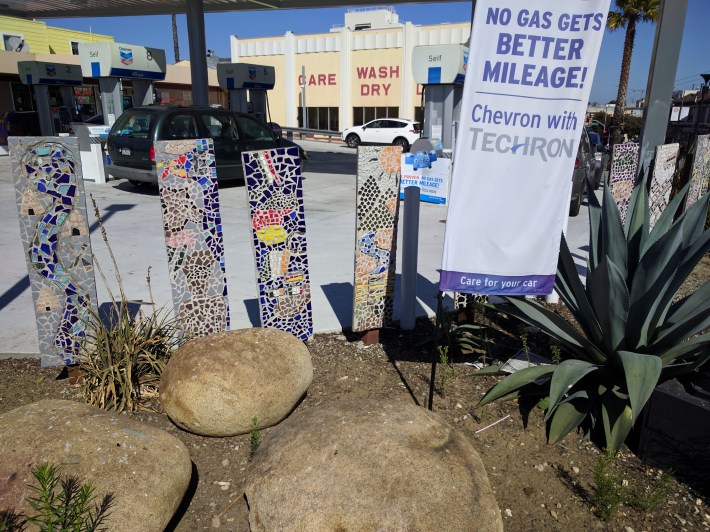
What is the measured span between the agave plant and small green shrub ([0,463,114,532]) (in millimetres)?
2326

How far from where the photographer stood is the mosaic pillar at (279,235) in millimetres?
4195

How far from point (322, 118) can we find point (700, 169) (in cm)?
3447

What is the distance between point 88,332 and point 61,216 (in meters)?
0.88

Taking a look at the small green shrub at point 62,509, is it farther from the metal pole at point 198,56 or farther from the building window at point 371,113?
the building window at point 371,113

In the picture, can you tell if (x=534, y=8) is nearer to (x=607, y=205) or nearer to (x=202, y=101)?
(x=607, y=205)

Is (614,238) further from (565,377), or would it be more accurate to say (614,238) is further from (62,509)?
(62,509)

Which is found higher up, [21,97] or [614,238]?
[21,97]

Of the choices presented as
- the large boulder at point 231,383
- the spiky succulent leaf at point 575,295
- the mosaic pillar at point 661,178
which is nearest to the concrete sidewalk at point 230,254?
the large boulder at point 231,383

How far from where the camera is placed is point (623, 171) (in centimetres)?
655

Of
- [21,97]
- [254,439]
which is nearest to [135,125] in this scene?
[254,439]

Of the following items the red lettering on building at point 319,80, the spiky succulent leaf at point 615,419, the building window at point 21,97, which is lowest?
the spiky succulent leaf at point 615,419

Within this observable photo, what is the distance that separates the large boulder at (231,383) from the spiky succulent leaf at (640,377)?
201 cm

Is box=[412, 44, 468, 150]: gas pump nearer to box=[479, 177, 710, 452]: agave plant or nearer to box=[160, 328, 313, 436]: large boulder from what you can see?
box=[479, 177, 710, 452]: agave plant

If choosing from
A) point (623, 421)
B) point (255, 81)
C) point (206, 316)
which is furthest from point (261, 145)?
point (623, 421)
